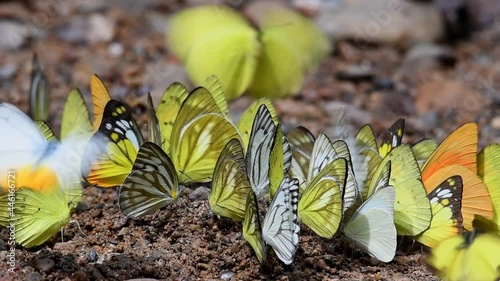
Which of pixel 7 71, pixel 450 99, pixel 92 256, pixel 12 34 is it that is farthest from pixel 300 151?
pixel 12 34

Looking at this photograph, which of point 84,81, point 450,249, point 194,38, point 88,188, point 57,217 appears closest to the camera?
point 450,249

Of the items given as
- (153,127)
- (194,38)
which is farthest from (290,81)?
(153,127)

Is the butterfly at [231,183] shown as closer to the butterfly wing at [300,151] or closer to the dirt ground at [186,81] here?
the dirt ground at [186,81]

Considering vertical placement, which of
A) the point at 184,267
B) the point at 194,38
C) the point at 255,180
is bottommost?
the point at 184,267

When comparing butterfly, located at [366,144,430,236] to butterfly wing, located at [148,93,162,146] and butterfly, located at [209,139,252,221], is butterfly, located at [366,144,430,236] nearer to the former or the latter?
butterfly, located at [209,139,252,221]

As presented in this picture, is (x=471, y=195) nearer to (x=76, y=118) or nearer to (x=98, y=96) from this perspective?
(x=98, y=96)

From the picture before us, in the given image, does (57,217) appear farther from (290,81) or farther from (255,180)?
(290,81)

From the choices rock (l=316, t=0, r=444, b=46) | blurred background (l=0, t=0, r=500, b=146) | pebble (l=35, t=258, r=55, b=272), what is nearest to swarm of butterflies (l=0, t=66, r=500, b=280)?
pebble (l=35, t=258, r=55, b=272)
